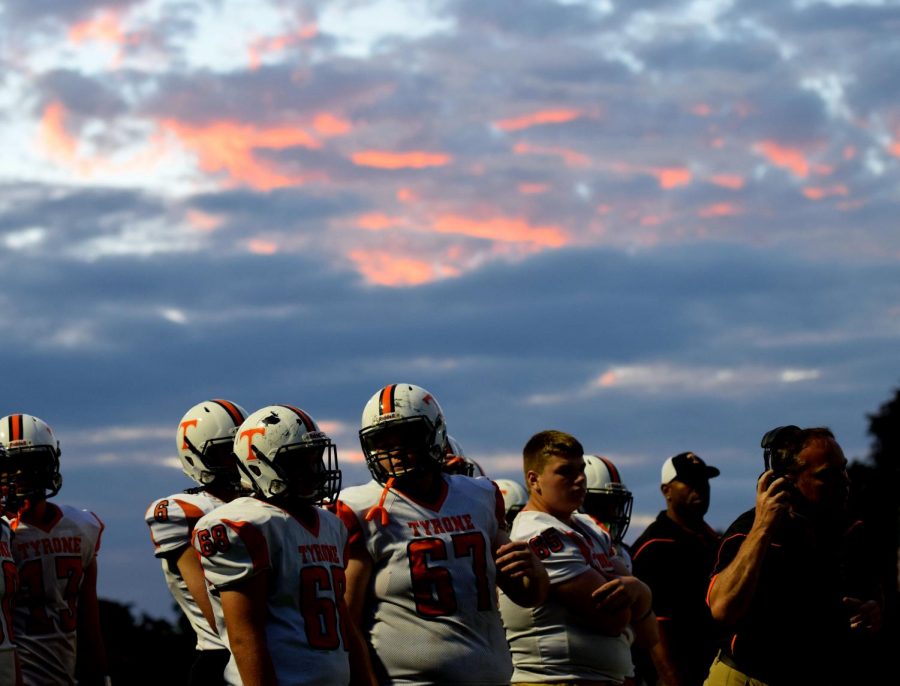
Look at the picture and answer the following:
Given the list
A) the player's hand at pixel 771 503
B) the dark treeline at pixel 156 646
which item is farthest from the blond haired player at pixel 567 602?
the dark treeline at pixel 156 646

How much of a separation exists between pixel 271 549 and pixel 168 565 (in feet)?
6.89

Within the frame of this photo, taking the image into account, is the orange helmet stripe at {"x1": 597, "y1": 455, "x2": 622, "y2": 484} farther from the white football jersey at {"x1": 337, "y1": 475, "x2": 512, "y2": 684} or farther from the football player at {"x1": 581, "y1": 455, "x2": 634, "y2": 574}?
the white football jersey at {"x1": 337, "y1": 475, "x2": 512, "y2": 684}

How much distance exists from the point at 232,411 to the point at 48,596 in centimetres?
147

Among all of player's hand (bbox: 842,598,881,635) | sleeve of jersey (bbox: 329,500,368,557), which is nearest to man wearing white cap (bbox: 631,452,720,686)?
player's hand (bbox: 842,598,881,635)

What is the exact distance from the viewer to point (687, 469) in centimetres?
1020

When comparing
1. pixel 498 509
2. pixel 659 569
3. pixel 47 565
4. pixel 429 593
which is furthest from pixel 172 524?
pixel 659 569

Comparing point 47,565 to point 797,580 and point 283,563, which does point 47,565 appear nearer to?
point 283,563

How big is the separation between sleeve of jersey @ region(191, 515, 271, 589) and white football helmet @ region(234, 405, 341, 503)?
0.34 meters

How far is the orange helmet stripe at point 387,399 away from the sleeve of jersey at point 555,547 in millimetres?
1238

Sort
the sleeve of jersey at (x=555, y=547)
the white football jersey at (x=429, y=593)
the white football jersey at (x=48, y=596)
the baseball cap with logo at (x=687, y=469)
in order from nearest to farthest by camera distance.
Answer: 1. the white football jersey at (x=429, y=593)
2. the sleeve of jersey at (x=555, y=547)
3. the white football jersey at (x=48, y=596)
4. the baseball cap with logo at (x=687, y=469)

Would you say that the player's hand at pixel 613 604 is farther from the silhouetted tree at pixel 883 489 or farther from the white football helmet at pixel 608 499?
the silhouetted tree at pixel 883 489

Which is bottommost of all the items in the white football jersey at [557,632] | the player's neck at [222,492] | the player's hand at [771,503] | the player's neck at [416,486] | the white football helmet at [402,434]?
the white football jersey at [557,632]

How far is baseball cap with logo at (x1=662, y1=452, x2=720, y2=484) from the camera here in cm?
1020

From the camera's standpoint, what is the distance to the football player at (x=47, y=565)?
820 centimetres
